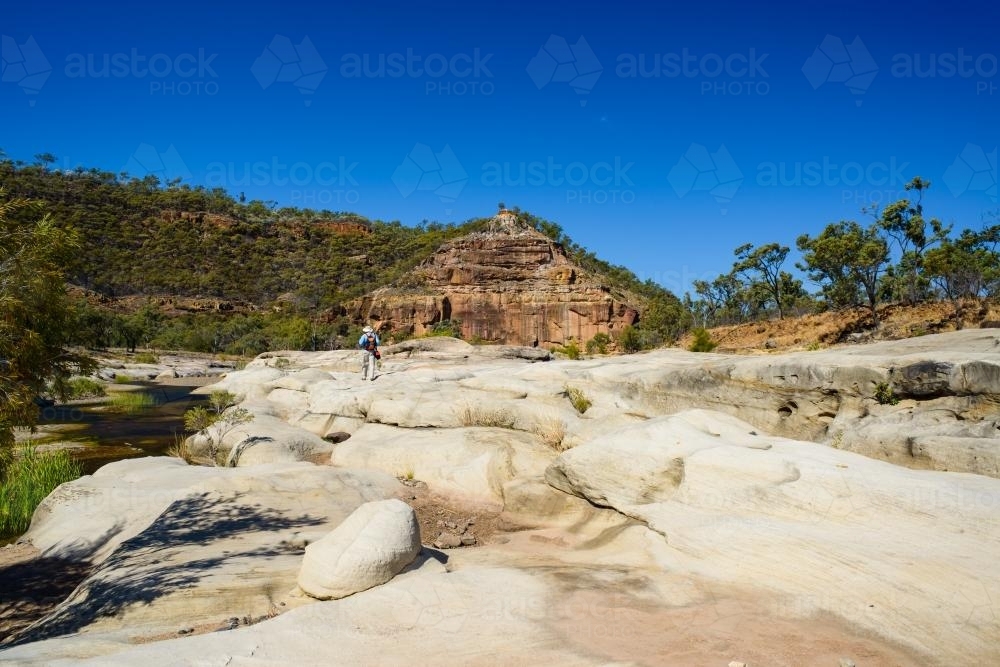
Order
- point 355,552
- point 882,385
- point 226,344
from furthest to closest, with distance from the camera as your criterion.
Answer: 1. point 226,344
2. point 882,385
3. point 355,552

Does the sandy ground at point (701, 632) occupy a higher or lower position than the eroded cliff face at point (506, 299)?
lower

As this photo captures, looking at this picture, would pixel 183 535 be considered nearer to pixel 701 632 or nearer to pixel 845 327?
pixel 701 632

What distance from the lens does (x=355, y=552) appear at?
6.04 metres

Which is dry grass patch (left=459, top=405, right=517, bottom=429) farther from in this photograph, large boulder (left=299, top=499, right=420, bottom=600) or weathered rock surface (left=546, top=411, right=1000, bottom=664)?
large boulder (left=299, top=499, right=420, bottom=600)

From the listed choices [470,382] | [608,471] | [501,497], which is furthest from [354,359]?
[608,471]

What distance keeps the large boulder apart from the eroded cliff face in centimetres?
6482

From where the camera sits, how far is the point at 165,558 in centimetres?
696

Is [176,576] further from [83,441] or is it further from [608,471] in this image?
[83,441]

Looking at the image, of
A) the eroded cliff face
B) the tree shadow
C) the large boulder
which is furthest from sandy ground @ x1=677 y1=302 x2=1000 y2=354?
the eroded cliff face

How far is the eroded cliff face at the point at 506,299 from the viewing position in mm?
71875

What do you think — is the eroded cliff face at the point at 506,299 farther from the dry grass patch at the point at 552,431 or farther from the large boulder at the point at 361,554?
the large boulder at the point at 361,554

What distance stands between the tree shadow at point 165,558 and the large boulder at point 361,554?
1384mm

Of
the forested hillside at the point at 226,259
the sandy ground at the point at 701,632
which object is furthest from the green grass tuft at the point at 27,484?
the forested hillside at the point at 226,259

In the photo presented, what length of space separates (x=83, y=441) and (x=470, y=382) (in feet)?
40.7
